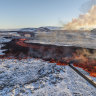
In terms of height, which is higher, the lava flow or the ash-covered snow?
the lava flow

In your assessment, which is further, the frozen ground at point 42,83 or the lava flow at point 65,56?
the lava flow at point 65,56

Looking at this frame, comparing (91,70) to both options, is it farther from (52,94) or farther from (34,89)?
(34,89)

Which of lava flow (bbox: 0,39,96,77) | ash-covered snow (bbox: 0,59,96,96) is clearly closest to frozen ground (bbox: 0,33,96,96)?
ash-covered snow (bbox: 0,59,96,96)

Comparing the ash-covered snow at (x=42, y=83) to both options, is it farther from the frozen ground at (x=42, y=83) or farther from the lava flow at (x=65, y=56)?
the lava flow at (x=65, y=56)

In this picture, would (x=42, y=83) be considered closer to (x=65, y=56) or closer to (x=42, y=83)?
(x=42, y=83)

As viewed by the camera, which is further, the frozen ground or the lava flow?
the lava flow

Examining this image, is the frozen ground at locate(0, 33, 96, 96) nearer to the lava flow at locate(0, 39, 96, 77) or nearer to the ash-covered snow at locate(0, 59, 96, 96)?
the ash-covered snow at locate(0, 59, 96, 96)

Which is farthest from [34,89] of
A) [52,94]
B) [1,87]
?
[1,87]

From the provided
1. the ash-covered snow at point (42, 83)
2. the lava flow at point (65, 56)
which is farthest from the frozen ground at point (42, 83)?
the lava flow at point (65, 56)

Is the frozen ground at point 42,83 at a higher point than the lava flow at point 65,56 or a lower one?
lower
